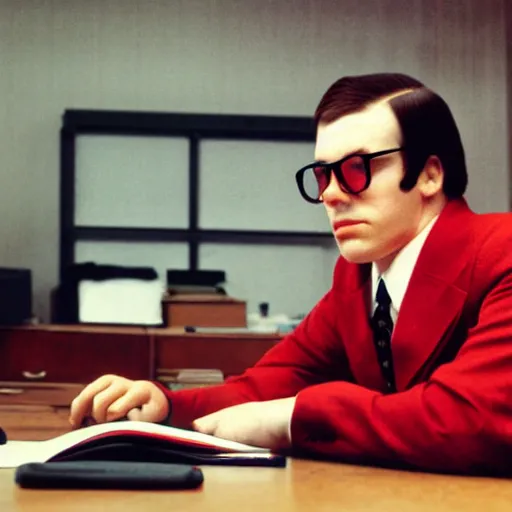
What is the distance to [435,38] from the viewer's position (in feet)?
11.8

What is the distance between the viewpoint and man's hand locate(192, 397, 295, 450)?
97 cm

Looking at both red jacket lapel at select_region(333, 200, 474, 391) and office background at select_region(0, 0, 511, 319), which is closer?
red jacket lapel at select_region(333, 200, 474, 391)

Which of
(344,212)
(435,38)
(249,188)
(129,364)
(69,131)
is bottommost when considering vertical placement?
(129,364)

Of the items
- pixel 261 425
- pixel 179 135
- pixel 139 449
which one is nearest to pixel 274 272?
pixel 179 135

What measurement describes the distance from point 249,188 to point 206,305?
2.32 ft

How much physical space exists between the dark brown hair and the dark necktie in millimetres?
168

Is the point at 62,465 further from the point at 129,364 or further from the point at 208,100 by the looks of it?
the point at 208,100

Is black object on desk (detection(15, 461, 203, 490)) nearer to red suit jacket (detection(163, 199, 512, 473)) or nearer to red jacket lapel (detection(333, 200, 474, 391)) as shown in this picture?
red suit jacket (detection(163, 199, 512, 473))

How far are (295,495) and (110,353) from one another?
2.19m

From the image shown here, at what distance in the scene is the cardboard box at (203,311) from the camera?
2969mm

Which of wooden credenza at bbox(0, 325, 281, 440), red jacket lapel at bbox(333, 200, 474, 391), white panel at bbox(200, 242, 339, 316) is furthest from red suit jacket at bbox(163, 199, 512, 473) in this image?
white panel at bbox(200, 242, 339, 316)

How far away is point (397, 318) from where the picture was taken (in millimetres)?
1071

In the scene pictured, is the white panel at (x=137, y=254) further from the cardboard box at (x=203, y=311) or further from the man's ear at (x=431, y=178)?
the man's ear at (x=431, y=178)

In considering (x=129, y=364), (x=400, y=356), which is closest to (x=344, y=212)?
(x=400, y=356)
